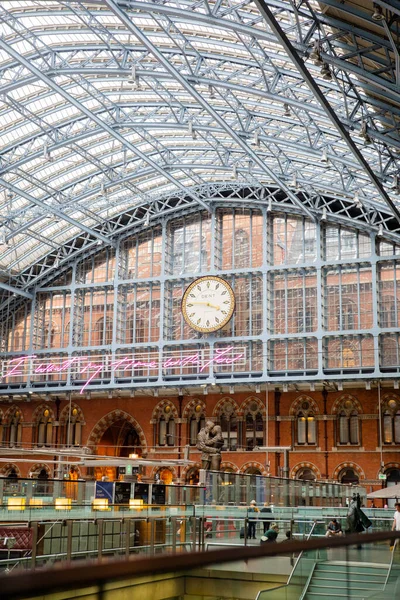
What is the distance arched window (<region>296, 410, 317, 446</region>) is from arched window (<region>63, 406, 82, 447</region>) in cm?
1362

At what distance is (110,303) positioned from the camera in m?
48.1

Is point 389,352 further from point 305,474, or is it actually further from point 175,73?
point 175,73

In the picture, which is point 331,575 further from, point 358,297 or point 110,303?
point 110,303

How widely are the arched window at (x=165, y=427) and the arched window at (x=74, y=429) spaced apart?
5211mm

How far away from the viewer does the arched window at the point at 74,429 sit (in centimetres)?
4881

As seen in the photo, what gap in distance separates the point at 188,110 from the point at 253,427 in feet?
59.0

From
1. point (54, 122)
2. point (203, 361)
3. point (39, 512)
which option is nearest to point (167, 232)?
point (203, 361)

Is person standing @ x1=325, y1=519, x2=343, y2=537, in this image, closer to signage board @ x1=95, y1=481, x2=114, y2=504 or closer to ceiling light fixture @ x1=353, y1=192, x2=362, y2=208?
signage board @ x1=95, y1=481, x2=114, y2=504

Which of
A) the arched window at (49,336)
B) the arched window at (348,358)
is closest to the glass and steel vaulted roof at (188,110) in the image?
the arched window at (49,336)

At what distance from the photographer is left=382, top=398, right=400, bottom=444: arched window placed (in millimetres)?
41875

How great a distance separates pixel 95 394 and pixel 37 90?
19105 millimetres

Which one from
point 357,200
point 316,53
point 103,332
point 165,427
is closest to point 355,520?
point 316,53

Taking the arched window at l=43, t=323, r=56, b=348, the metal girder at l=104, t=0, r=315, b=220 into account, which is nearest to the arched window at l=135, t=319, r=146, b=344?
the arched window at l=43, t=323, r=56, b=348

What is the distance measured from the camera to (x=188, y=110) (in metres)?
37.6
